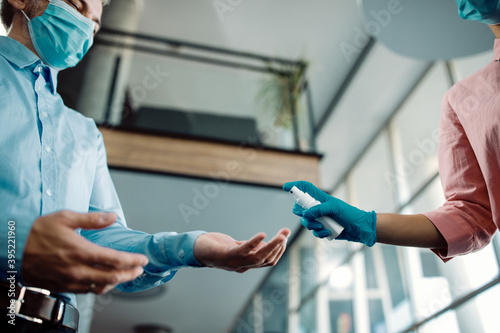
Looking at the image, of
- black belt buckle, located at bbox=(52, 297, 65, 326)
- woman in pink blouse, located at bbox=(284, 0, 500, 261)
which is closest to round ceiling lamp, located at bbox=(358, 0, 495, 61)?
woman in pink blouse, located at bbox=(284, 0, 500, 261)

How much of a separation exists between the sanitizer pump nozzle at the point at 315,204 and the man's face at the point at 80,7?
689 mm

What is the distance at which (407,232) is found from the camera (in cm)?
98

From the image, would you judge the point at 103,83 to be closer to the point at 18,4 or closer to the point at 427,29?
the point at 18,4

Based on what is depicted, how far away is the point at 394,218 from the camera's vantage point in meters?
1.00

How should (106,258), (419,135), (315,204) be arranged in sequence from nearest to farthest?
(106,258) < (315,204) < (419,135)

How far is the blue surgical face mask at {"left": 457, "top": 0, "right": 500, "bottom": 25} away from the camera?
1023mm

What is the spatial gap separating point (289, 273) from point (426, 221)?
21.1 ft

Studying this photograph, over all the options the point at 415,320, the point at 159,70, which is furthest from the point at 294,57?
the point at 415,320

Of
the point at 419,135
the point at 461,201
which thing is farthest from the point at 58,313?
the point at 419,135

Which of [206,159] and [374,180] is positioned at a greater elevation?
[374,180]

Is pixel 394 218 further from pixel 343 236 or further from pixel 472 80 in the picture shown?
pixel 472 80

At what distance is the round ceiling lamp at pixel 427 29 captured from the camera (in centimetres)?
127

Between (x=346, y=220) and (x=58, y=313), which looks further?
(x=346, y=220)

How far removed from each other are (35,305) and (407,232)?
0.75 meters
